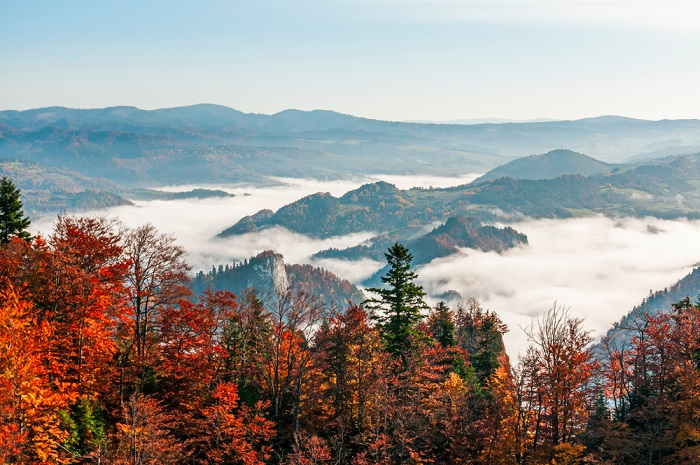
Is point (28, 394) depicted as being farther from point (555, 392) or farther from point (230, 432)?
point (555, 392)

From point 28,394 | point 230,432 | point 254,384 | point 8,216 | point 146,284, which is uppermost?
point 8,216

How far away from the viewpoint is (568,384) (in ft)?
164

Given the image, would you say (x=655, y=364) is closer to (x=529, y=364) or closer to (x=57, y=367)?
(x=529, y=364)

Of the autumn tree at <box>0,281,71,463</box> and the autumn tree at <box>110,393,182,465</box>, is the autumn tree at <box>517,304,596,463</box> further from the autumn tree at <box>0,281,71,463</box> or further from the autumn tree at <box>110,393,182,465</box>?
the autumn tree at <box>0,281,71,463</box>

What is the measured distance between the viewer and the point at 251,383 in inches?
2402

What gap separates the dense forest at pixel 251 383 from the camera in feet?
151

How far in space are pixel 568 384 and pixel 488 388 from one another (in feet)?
81.9

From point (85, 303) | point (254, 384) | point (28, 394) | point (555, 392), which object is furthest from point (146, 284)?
point (555, 392)

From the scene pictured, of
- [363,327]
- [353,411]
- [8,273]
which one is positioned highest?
[8,273]

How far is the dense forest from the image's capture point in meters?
46.0

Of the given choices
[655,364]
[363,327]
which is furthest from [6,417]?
[655,364]

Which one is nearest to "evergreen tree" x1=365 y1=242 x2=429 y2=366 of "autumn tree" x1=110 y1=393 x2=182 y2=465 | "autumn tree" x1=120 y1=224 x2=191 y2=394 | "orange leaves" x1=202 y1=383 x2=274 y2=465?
"orange leaves" x1=202 y1=383 x2=274 y2=465

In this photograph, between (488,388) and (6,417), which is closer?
(6,417)

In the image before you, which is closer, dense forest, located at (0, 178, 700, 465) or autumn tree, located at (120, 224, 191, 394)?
dense forest, located at (0, 178, 700, 465)
